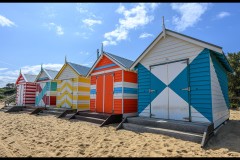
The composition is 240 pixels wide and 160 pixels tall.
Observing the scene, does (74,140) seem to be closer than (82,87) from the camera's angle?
Yes

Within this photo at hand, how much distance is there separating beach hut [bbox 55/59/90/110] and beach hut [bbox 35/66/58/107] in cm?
205

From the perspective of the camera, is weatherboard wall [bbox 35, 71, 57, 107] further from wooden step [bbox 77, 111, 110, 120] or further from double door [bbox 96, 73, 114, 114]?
double door [bbox 96, 73, 114, 114]

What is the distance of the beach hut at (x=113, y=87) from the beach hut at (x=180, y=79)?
1.32 metres

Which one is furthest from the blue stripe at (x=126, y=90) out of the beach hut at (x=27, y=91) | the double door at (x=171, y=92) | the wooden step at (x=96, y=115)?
the beach hut at (x=27, y=91)

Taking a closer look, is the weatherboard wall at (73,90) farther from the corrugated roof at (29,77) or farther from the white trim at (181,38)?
the corrugated roof at (29,77)

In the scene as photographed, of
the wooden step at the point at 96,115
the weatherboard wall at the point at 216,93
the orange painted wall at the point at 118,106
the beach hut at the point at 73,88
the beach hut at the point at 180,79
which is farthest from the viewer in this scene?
the beach hut at the point at 73,88

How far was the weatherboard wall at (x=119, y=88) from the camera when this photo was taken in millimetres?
10078

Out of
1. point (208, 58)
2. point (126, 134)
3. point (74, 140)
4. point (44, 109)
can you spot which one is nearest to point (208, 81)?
point (208, 58)

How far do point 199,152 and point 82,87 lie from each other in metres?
10.8

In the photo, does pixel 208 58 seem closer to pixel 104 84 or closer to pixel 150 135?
pixel 150 135

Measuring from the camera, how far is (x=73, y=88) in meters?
14.3

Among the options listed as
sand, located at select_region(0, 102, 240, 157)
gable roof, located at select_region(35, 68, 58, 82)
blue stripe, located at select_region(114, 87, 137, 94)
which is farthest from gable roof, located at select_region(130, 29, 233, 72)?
gable roof, located at select_region(35, 68, 58, 82)

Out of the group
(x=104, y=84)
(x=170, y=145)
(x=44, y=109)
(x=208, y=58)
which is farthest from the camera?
(x=44, y=109)

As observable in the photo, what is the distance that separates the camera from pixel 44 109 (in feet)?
50.2
